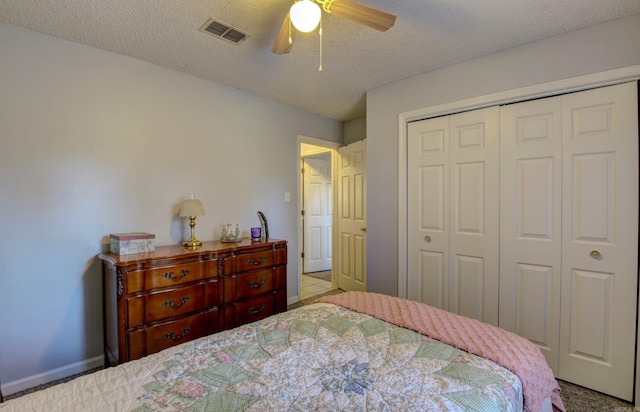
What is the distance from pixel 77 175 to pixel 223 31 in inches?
58.7

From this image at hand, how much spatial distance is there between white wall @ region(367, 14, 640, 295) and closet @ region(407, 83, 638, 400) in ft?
0.60

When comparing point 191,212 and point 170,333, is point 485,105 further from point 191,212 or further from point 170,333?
point 170,333

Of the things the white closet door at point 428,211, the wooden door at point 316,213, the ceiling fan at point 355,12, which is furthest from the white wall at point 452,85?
the wooden door at point 316,213

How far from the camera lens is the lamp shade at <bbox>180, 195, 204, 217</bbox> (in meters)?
2.54

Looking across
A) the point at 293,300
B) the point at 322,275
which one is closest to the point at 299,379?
the point at 293,300

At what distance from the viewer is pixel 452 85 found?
2619 millimetres

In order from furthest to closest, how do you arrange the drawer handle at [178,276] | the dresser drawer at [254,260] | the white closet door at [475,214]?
1. the dresser drawer at [254,260]
2. the white closet door at [475,214]
3. the drawer handle at [178,276]

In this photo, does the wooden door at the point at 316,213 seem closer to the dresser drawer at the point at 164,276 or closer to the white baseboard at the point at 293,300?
the white baseboard at the point at 293,300

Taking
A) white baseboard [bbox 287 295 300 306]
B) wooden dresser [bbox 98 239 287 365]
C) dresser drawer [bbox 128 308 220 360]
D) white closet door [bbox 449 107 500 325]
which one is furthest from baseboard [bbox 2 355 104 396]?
white closet door [bbox 449 107 500 325]

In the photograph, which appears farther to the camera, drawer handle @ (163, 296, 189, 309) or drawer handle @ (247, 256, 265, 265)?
drawer handle @ (247, 256, 265, 265)

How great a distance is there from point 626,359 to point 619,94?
1.70 metres

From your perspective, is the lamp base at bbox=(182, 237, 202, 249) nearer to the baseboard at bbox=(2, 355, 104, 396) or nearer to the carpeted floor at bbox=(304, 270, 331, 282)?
the baseboard at bbox=(2, 355, 104, 396)

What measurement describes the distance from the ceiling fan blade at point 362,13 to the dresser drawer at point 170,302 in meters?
2.03

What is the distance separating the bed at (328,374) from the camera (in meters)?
0.92
